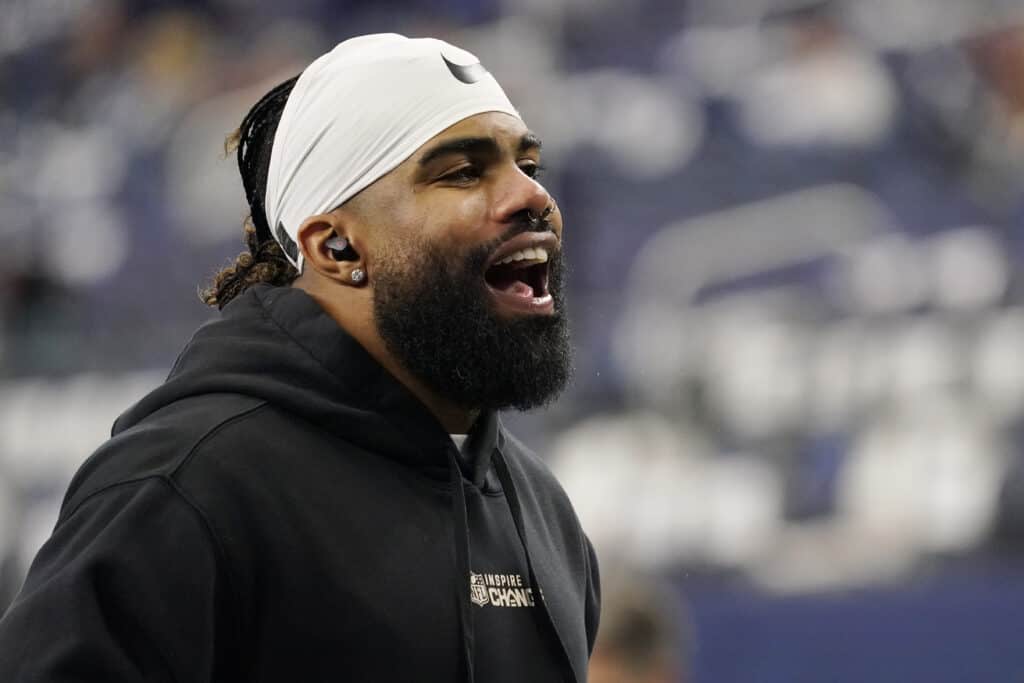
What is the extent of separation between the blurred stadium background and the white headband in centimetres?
378

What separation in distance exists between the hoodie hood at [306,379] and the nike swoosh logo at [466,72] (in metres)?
0.34

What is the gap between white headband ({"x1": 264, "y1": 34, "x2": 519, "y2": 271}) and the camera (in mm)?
1972

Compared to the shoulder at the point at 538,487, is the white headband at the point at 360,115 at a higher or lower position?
higher

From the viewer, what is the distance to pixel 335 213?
6.48 feet

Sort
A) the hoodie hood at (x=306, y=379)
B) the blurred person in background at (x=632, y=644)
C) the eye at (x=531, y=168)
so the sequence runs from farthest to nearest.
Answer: the blurred person in background at (x=632, y=644)
the eye at (x=531, y=168)
the hoodie hood at (x=306, y=379)

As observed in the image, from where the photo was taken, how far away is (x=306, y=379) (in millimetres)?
1839

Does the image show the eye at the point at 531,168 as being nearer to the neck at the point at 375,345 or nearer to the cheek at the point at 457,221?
the cheek at the point at 457,221

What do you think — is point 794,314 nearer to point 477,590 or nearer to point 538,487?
point 538,487

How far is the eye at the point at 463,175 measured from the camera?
1.94 meters

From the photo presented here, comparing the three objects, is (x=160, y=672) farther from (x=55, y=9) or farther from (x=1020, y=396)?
(x=55, y=9)

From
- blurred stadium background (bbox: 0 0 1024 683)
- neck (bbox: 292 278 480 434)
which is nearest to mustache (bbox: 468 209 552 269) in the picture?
neck (bbox: 292 278 480 434)

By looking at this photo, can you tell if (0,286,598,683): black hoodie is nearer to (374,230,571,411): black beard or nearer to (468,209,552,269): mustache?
(374,230,571,411): black beard

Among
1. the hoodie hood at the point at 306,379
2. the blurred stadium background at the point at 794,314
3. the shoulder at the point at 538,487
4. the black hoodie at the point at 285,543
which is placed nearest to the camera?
the black hoodie at the point at 285,543

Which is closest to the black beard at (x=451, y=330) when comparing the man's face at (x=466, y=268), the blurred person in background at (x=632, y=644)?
the man's face at (x=466, y=268)
